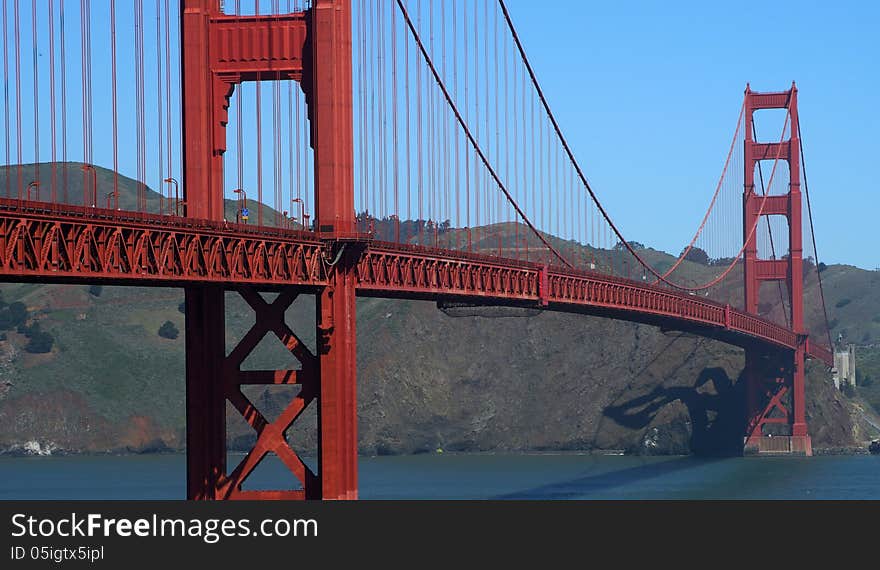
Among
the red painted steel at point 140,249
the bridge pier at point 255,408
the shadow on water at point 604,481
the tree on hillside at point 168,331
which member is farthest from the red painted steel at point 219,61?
the tree on hillside at point 168,331

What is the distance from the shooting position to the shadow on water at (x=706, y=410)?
144 meters

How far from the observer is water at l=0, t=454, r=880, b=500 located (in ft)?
313

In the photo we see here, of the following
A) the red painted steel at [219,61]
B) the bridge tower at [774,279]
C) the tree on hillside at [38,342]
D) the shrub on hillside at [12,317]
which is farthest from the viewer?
the shrub on hillside at [12,317]

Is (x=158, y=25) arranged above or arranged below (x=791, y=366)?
above

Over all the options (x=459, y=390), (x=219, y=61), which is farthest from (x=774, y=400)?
(x=219, y=61)

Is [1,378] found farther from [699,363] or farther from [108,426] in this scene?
[699,363]

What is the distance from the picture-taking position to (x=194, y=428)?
179ft

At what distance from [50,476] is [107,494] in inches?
1048

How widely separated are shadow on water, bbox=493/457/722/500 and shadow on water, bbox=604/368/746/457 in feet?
14.3

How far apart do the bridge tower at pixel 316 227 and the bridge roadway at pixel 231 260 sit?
147cm

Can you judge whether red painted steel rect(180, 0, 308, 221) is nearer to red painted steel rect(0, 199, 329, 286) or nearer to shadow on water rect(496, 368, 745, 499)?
red painted steel rect(0, 199, 329, 286)

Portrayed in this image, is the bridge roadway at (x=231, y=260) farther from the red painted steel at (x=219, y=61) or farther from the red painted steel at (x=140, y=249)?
the red painted steel at (x=219, y=61)

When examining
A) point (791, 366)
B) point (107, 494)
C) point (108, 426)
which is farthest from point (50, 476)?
point (791, 366)
